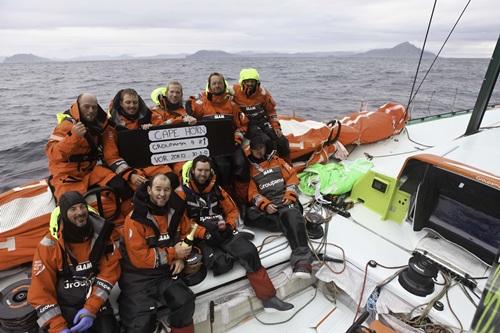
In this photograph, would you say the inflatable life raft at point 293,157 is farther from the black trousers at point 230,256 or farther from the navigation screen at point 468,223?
the navigation screen at point 468,223

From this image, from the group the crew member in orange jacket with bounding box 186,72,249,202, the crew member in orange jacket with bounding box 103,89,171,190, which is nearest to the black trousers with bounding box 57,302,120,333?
the crew member in orange jacket with bounding box 103,89,171,190

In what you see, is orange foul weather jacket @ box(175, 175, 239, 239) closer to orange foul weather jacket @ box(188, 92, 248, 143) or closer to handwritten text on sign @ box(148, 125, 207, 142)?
handwritten text on sign @ box(148, 125, 207, 142)

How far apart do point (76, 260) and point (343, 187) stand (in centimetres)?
243

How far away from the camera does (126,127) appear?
113 inches

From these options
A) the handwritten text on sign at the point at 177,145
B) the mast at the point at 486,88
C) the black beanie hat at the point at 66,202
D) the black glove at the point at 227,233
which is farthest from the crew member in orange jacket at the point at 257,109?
the mast at the point at 486,88

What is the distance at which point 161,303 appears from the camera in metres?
2.06

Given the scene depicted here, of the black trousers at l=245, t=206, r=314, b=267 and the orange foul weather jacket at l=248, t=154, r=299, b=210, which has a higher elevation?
the orange foul weather jacket at l=248, t=154, r=299, b=210

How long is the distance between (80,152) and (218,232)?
4.15ft

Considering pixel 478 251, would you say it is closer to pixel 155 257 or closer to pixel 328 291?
pixel 328 291

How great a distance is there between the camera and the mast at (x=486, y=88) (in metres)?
3.57

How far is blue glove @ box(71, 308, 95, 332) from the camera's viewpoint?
1.75 m

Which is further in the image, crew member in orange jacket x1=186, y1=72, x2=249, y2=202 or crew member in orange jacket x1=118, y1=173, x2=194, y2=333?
crew member in orange jacket x1=186, y1=72, x2=249, y2=202

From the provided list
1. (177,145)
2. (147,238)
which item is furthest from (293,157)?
(147,238)

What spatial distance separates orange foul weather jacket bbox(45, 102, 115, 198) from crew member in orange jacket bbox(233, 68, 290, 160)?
1.51m
